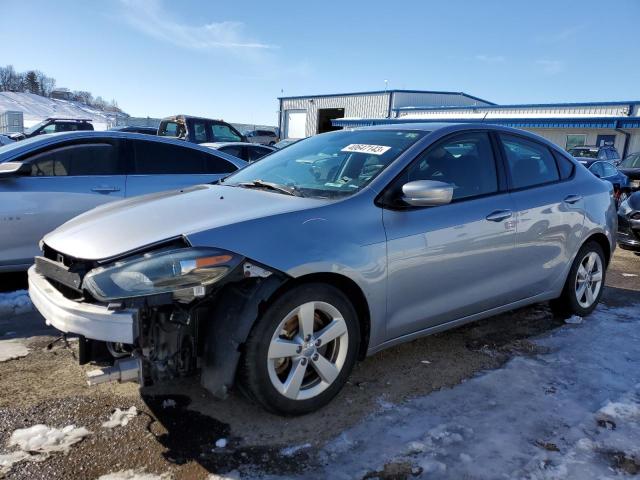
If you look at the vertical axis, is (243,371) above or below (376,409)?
above

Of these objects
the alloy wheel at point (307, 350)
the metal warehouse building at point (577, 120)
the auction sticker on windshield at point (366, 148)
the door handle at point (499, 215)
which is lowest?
the alloy wheel at point (307, 350)

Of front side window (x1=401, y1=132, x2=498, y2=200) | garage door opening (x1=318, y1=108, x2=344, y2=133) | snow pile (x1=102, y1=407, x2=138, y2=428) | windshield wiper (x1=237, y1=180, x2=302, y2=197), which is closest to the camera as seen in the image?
snow pile (x1=102, y1=407, x2=138, y2=428)

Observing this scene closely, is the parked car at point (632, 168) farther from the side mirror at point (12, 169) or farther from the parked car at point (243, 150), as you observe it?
the side mirror at point (12, 169)

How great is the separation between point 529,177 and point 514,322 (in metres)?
1.30

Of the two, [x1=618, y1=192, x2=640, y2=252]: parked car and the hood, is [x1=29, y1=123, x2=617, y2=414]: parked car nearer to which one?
the hood

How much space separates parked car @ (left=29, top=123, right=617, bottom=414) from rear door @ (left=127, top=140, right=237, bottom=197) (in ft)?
5.66

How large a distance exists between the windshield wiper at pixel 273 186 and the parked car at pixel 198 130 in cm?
911

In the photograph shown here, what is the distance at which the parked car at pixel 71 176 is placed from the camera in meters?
4.71

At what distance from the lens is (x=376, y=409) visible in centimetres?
296

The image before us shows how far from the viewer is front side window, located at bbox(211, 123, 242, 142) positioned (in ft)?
41.9

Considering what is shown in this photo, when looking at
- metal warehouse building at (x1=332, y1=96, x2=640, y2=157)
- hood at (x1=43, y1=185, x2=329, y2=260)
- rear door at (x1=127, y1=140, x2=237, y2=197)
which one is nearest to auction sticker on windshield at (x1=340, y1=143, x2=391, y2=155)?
hood at (x1=43, y1=185, x2=329, y2=260)

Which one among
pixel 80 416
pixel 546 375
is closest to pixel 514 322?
pixel 546 375

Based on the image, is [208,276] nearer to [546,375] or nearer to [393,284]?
[393,284]

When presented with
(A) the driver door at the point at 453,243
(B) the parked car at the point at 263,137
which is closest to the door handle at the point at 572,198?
(A) the driver door at the point at 453,243
